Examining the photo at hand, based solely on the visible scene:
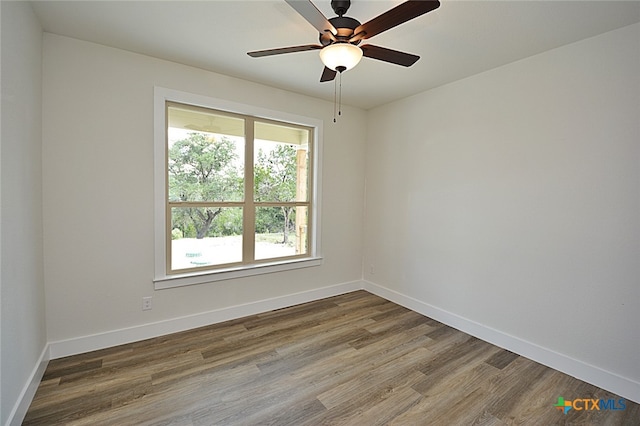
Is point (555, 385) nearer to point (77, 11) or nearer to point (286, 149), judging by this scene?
point (286, 149)

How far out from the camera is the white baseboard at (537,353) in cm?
208

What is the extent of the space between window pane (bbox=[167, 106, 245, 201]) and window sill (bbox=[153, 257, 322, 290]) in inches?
30.4

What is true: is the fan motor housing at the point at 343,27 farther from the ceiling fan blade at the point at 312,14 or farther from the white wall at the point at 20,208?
the white wall at the point at 20,208

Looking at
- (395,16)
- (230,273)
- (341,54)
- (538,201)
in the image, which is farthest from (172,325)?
(538,201)

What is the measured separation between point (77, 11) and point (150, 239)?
1780 mm

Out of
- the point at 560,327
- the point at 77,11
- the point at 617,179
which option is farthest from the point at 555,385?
the point at 77,11

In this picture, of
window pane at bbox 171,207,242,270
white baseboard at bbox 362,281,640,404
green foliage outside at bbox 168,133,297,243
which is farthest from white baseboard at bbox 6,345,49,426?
white baseboard at bbox 362,281,640,404

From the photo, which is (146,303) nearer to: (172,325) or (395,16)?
(172,325)

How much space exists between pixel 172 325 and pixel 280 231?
4.96 ft

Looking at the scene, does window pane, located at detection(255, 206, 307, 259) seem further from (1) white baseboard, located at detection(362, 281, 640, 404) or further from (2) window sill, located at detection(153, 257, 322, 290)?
(1) white baseboard, located at detection(362, 281, 640, 404)

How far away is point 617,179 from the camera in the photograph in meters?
2.09

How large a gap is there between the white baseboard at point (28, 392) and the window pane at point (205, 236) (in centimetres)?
112

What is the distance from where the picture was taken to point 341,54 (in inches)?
68.1

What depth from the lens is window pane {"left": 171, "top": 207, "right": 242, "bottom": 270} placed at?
2.98 meters
